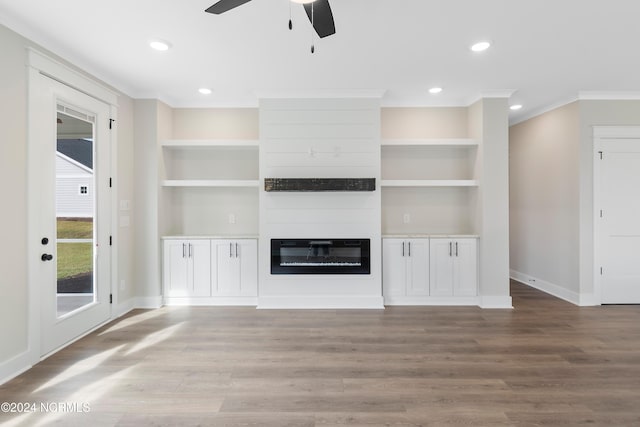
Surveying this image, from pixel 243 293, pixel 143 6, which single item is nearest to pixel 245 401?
pixel 243 293

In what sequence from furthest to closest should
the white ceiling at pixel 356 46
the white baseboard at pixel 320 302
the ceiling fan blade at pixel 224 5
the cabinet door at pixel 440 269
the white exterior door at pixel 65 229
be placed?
the cabinet door at pixel 440 269 → the white baseboard at pixel 320 302 → the white exterior door at pixel 65 229 → the white ceiling at pixel 356 46 → the ceiling fan blade at pixel 224 5

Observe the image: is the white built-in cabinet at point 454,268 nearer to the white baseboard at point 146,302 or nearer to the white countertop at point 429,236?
the white countertop at point 429,236

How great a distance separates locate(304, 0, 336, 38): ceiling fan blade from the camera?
203 cm

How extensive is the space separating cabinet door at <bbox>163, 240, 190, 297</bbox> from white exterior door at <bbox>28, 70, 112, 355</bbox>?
70 cm

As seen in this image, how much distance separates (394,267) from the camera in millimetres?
4492

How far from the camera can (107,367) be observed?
2814 mm

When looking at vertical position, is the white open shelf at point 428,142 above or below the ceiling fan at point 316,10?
below

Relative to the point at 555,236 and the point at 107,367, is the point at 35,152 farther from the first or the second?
the point at 555,236

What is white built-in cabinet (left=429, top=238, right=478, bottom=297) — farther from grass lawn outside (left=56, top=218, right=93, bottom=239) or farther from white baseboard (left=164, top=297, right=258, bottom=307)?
grass lawn outside (left=56, top=218, right=93, bottom=239)

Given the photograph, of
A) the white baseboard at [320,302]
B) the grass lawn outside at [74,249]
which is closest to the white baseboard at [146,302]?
the grass lawn outside at [74,249]

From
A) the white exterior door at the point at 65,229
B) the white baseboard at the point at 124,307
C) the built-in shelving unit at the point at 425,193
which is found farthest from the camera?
the built-in shelving unit at the point at 425,193

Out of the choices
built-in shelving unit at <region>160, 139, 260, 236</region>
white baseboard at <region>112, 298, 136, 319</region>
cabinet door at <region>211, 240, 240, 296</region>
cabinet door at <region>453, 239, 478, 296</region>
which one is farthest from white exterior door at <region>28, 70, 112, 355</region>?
cabinet door at <region>453, 239, 478, 296</region>

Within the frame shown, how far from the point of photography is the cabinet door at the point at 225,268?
4492 mm

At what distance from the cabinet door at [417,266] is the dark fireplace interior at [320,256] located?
57 centimetres
